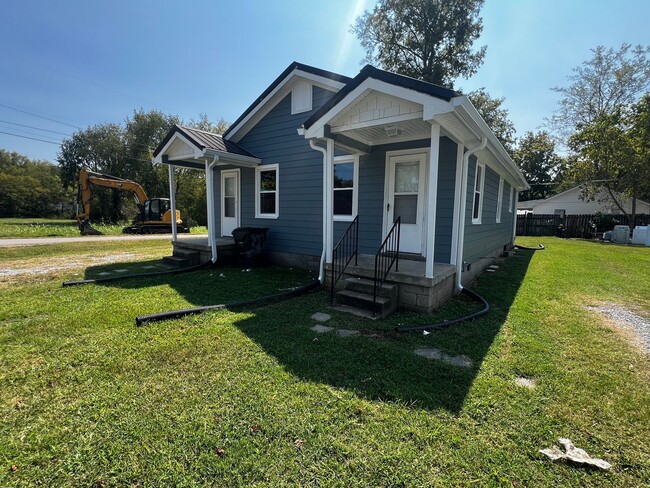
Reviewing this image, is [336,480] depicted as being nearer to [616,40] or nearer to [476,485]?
[476,485]

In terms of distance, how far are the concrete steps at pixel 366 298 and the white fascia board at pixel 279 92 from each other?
14.1 feet

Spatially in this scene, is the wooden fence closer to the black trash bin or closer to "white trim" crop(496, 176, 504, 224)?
"white trim" crop(496, 176, 504, 224)

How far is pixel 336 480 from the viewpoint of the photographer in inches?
65.9

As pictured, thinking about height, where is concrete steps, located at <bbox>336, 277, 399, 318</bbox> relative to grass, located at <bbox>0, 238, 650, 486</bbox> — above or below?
above

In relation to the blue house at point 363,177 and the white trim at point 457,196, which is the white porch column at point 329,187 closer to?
the blue house at point 363,177

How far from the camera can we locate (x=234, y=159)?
24.4ft

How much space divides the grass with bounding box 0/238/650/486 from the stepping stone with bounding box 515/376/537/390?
0.22ft

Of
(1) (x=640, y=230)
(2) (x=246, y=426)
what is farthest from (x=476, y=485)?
(1) (x=640, y=230)

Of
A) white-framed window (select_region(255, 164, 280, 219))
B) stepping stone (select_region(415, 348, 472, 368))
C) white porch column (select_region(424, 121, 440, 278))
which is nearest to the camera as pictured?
stepping stone (select_region(415, 348, 472, 368))

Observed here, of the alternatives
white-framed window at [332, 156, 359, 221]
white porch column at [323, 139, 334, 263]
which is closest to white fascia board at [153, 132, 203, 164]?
white-framed window at [332, 156, 359, 221]

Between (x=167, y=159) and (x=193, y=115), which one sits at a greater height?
(x=193, y=115)

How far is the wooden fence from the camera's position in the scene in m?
20.4

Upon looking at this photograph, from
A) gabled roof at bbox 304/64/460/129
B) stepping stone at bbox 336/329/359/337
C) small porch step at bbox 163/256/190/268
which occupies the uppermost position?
gabled roof at bbox 304/64/460/129

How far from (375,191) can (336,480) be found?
517cm
